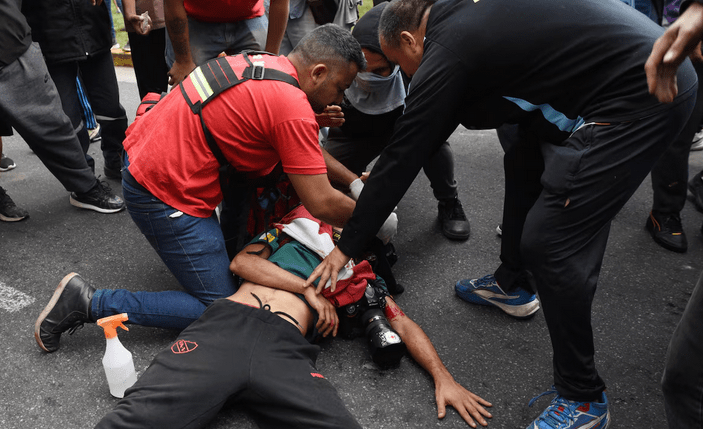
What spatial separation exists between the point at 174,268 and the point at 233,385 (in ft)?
2.49

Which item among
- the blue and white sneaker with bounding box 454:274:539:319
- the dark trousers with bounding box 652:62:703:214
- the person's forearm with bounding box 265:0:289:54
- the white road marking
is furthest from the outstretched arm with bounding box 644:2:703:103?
the white road marking

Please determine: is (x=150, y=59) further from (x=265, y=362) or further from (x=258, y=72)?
(x=265, y=362)

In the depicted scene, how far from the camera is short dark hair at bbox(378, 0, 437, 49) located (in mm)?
1964

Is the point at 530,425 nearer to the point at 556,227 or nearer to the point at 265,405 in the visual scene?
the point at 556,227

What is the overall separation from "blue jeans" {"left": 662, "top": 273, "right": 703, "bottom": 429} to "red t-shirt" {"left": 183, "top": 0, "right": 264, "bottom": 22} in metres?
2.61

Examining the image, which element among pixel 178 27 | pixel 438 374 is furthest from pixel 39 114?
pixel 438 374

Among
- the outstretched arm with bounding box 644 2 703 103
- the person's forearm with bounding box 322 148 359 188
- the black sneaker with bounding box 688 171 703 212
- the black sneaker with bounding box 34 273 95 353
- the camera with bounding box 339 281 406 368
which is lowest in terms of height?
the black sneaker with bounding box 688 171 703 212

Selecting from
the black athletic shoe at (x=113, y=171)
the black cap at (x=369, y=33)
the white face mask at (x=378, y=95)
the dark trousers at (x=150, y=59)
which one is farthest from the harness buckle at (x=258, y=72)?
the black athletic shoe at (x=113, y=171)

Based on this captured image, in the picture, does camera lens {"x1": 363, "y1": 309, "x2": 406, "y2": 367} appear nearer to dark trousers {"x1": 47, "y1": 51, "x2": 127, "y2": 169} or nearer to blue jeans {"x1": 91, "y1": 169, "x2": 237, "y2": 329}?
blue jeans {"x1": 91, "y1": 169, "x2": 237, "y2": 329}

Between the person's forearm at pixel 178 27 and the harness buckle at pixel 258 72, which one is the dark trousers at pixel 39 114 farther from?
the harness buckle at pixel 258 72

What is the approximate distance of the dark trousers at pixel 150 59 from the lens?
12.0ft

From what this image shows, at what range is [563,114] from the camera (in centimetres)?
175

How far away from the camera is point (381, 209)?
74.8 inches

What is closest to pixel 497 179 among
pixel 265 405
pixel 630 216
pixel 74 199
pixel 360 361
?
pixel 630 216
